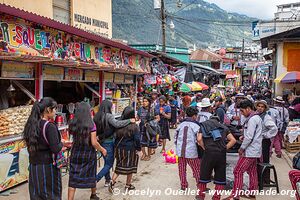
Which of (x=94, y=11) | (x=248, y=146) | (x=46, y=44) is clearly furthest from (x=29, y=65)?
(x=94, y=11)

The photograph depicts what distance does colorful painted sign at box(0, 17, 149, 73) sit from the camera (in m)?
5.36

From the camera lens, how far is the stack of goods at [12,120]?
602 centimetres

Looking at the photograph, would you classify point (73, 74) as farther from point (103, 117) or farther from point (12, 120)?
point (103, 117)

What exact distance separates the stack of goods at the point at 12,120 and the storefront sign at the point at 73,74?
154 centimetres

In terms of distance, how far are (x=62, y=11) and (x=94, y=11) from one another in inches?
83.8

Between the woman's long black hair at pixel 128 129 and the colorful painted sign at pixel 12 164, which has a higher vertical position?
the woman's long black hair at pixel 128 129

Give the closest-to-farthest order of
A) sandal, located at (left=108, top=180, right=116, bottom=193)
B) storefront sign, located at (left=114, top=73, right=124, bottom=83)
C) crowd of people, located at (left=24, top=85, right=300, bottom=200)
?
crowd of people, located at (left=24, top=85, right=300, bottom=200) → sandal, located at (left=108, top=180, right=116, bottom=193) → storefront sign, located at (left=114, top=73, right=124, bottom=83)

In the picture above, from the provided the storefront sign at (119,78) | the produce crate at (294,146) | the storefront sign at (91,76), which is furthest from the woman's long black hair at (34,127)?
the produce crate at (294,146)

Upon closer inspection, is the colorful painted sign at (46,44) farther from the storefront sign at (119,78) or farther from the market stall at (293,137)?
the market stall at (293,137)

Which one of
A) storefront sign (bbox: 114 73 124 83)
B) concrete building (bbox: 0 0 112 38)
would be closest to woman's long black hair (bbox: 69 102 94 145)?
concrete building (bbox: 0 0 112 38)

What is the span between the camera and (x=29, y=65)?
650cm

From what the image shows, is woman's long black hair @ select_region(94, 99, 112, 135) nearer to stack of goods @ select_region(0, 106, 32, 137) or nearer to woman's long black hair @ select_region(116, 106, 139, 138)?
woman's long black hair @ select_region(116, 106, 139, 138)

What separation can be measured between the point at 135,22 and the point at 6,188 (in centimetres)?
8967

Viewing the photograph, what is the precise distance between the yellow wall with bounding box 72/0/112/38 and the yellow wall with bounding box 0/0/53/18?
1433mm
